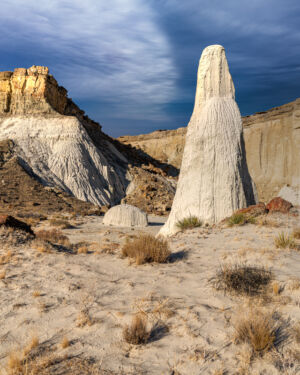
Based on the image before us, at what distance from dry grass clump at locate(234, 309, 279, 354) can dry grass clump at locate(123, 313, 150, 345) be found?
37.9 inches

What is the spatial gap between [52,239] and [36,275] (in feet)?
14.2

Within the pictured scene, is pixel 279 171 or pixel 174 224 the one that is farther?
pixel 279 171

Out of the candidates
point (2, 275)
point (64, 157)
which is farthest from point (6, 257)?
point (64, 157)

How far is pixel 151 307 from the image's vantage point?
4.10 meters

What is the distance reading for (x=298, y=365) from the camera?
2803mm

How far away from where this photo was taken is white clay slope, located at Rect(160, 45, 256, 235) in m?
9.93

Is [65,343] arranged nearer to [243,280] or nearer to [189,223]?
[243,280]

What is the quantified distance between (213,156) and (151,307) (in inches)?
274

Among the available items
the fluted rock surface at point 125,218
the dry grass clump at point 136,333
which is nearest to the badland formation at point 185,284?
the dry grass clump at point 136,333

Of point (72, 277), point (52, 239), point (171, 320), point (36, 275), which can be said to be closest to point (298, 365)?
point (171, 320)

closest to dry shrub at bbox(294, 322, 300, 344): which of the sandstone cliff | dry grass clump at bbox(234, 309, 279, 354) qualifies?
dry grass clump at bbox(234, 309, 279, 354)

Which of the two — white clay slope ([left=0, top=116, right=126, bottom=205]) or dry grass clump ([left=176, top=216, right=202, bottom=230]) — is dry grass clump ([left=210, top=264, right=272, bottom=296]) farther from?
white clay slope ([left=0, top=116, right=126, bottom=205])

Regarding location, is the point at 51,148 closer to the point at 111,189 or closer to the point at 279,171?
the point at 111,189

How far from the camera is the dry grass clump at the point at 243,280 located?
437 centimetres
